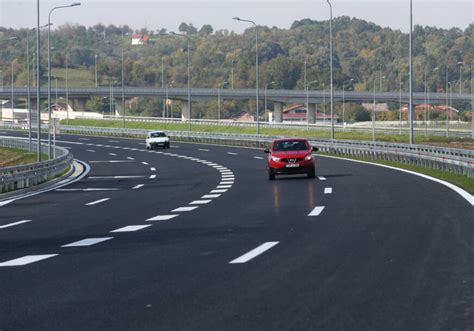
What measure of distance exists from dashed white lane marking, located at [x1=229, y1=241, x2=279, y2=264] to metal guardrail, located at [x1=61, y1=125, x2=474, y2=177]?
1785cm

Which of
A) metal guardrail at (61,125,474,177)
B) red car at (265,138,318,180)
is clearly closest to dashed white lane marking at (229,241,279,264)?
Result: metal guardrail at (61,125,474,177)

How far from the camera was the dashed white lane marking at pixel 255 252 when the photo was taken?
13.4 m

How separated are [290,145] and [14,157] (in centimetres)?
3933

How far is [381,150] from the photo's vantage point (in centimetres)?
5294

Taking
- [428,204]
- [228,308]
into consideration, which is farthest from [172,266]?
[428,204]

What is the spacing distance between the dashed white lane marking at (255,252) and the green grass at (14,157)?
5049 cm

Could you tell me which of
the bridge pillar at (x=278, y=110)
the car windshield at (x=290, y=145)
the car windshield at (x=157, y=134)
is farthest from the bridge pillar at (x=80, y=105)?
the car windshield at (x=290, y=145)

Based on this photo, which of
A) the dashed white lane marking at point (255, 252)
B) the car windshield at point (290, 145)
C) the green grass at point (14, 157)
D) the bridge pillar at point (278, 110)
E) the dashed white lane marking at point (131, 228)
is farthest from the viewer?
the bridge pillar at point (278, 110)

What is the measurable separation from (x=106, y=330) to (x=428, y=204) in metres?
15.1

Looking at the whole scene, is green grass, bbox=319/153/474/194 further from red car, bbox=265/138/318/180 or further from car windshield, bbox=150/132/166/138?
car windshield, bbox=150/132/166/138

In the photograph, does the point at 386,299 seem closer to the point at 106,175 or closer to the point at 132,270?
the point at 132,270

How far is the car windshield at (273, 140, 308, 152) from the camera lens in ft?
122

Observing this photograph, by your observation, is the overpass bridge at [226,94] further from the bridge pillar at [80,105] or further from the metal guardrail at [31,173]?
the metal guardrail at [31,173]

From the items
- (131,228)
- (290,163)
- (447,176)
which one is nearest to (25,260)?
(131,228)
